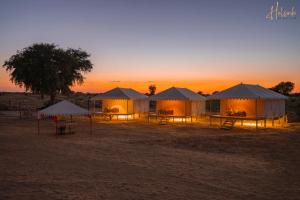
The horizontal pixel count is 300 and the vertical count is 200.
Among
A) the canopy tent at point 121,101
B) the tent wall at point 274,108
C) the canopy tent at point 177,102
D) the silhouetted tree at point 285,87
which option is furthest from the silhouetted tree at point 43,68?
the silhouetted tree at point 285,87

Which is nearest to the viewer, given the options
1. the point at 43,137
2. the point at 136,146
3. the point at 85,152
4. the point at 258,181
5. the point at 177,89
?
the point at 258,181

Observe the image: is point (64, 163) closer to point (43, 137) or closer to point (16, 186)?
point (16, 186)

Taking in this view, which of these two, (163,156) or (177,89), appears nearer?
(163,156)

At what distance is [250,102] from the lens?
A: 23438mm

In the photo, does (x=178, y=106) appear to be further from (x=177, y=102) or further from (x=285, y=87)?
(x=285, y=87)

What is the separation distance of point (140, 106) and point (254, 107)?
473 inches

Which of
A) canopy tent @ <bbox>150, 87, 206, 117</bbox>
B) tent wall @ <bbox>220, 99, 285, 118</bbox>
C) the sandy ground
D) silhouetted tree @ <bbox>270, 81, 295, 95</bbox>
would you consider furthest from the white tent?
silhouetted tree @ <bbox>270, 81, 295, 95</bbox>

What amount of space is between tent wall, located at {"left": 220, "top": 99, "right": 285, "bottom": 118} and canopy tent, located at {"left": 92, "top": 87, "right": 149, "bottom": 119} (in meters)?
8.73

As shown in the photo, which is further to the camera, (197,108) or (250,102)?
(197,108)

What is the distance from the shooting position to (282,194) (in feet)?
22.9

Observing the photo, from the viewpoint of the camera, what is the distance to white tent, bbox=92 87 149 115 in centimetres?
2833

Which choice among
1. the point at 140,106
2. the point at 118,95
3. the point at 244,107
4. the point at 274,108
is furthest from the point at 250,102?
the point at 140,106

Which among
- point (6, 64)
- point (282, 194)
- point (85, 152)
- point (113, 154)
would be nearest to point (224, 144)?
point (113, 154)

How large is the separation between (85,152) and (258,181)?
22.0 feet
